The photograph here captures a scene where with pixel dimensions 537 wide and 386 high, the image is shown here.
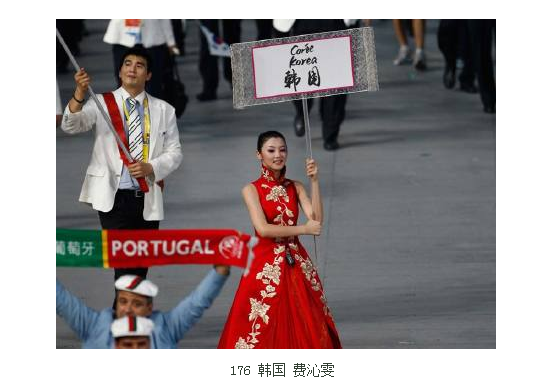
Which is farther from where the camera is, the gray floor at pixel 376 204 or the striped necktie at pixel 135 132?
the gray floor at pixel 376 204

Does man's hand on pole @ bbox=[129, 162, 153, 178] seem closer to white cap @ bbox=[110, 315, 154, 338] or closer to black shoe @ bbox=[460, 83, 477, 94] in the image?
white cap @ bbox=[110, 315, 154, 338]

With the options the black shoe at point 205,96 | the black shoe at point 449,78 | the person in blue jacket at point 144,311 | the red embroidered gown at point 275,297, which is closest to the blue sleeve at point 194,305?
the person in blue jacket at point 144,311

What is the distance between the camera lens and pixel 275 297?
25.4 feet

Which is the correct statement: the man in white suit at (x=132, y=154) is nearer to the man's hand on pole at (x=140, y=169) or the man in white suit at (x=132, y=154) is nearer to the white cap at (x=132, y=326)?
the man's hand on pole at (x=140, y=169)

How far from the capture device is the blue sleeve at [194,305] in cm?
625

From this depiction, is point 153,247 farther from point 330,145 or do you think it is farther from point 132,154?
point 330,145

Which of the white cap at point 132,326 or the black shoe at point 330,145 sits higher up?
the white cap at point 132,326

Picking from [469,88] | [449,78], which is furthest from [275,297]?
[449,78]

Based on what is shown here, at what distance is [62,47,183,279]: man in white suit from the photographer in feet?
26.4

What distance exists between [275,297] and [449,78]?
10.6 meters

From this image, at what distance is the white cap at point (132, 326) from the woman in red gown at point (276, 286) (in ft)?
4.90

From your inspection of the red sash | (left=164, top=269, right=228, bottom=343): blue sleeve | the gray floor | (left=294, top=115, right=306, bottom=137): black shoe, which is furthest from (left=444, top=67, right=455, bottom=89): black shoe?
(left=164, top=269, right=228, bottom=343): blue sleeve

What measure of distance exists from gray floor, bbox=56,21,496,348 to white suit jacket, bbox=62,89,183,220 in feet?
3.75

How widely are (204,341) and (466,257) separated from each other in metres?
2.81
